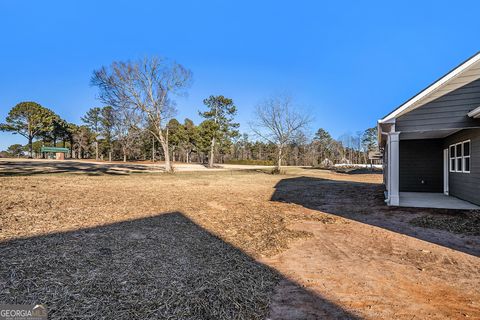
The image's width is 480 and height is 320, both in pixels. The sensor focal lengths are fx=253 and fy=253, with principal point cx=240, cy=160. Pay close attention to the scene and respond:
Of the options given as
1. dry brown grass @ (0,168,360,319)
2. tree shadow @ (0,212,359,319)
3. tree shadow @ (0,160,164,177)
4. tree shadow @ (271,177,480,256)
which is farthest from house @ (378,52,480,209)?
tree shadow @ (0,160,164,177)

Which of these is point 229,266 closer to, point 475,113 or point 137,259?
point 137,259

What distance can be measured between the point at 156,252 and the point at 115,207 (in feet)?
11.7

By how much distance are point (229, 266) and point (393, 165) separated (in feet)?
22.3

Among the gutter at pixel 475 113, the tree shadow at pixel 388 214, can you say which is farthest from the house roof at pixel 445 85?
the tree shadow at pixel 388 214

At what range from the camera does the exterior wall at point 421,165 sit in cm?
1114

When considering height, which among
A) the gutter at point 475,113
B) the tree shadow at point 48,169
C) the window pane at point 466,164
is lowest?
the tree shadow at point 48,169

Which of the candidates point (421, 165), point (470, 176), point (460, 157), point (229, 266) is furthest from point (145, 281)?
point (421, 165)

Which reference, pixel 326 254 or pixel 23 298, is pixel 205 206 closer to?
pixel 326 254

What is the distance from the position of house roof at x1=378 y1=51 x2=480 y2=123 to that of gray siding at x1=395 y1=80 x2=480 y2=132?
0.41 ft

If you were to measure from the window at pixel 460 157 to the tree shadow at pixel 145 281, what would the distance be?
8673 millimetres

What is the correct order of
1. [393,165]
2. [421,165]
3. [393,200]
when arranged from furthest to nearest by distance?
[421,165], [393,200], [393,165]

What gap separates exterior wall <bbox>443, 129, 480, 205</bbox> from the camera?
7.36 metres

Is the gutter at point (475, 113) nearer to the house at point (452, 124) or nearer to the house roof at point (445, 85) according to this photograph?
the house at point (452, 124)

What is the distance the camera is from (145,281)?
9.23 feet
